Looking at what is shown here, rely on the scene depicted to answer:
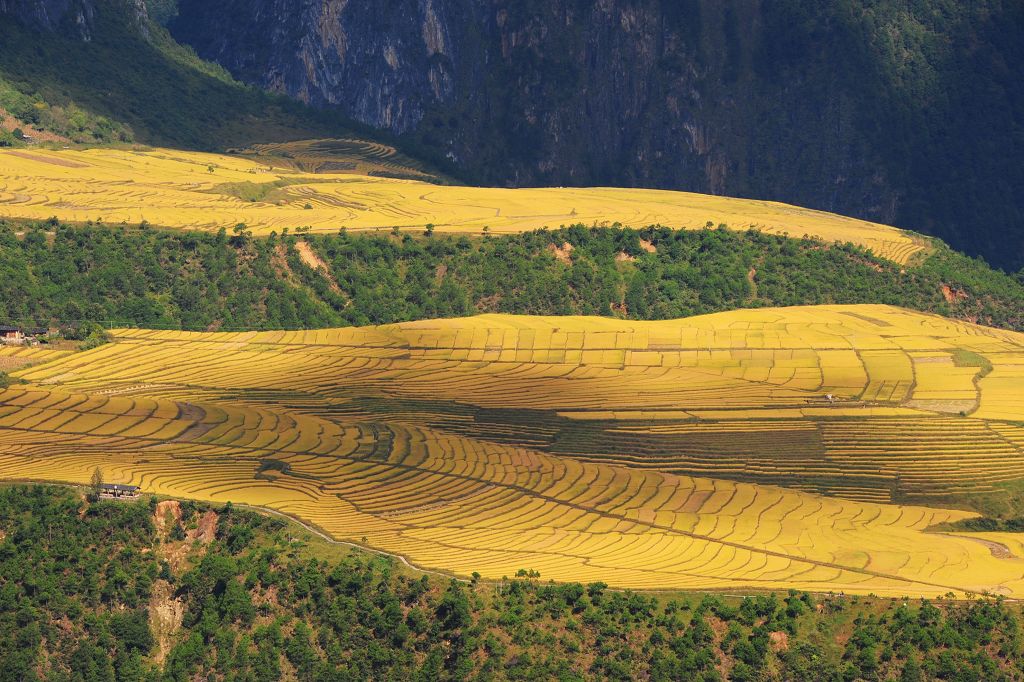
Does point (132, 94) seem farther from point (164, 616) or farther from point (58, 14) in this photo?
point (164, 616)

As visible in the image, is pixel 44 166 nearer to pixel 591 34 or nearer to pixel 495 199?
pixel 495 199

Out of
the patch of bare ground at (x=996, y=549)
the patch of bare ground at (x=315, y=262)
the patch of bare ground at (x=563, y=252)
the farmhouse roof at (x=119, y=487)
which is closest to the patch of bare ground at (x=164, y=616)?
the farmhouse roof at (x=119, y=487)

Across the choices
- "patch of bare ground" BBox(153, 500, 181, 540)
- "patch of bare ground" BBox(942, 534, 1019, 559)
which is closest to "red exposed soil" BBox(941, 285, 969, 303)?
"patch of bare ground" BBox(942, 534, 1019, 559)

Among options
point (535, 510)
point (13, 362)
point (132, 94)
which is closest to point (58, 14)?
point (132, 94)

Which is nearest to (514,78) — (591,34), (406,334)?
(591,34)

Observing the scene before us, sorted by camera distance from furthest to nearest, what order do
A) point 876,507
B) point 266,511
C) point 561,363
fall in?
point 561,363 < point 876,507 < point 266,511

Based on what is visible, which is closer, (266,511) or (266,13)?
(266,511)

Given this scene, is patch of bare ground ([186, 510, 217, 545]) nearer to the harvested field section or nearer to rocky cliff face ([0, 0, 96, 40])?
the harvested field section
